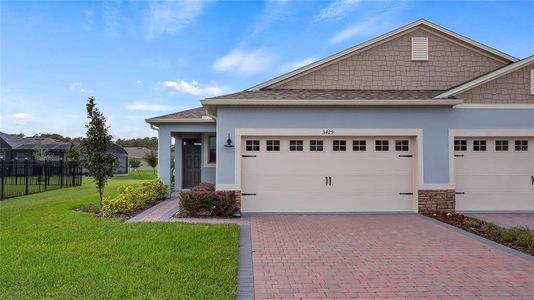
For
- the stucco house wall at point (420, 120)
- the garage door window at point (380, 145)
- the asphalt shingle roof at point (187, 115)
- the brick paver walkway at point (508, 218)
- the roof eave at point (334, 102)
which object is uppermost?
the asphalt shingle roof at point (187, 115)

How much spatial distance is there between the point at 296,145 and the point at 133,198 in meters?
5.42

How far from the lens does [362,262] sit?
5.43 metres

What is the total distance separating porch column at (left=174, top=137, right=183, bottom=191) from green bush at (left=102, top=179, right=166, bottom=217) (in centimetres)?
265

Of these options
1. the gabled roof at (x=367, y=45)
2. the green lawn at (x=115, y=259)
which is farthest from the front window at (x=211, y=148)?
the green lawn at (x=115, y=259)

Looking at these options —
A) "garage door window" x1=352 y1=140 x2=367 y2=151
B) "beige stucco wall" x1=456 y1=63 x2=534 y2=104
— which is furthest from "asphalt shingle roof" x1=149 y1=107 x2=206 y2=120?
"beige stucco wall" x1=456 y1=63 x2=534 y2=104

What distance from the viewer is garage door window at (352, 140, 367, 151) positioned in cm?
1017

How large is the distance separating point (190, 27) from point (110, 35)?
3019 millimetres

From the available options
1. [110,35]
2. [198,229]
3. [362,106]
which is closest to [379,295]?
[198,229]

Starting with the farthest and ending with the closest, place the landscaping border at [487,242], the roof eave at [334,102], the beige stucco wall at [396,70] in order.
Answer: the beige stucco wall at [396,70] < the roof eave at [334,102] < the landscaping border at [487,242]

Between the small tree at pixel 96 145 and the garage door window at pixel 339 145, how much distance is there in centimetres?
682

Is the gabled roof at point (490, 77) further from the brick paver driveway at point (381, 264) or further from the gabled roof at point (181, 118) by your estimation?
the gabled roof at point (181, 118)

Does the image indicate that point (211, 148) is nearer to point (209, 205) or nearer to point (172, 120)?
point (172, 120)

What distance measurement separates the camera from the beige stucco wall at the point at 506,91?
10.1 meters

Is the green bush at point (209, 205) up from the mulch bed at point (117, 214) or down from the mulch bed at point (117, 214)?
up
